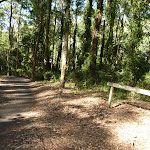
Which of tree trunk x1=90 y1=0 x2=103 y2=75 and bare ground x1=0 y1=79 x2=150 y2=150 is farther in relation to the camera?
tree trunk x1=90 y1=0 x2=103 y2=75

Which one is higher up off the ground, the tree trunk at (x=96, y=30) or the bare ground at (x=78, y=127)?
the tree trunk at (x=96, y=30)

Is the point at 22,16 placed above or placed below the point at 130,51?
above

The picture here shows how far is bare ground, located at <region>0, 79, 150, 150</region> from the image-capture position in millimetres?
3754

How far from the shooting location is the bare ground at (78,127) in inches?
148

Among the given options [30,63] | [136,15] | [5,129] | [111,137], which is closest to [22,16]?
[30,63]

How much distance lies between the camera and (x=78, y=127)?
4.83 m

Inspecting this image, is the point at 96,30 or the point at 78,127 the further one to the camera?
the point at 96,30

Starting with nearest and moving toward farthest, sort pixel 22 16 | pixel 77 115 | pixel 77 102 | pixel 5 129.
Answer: pixel 5 129, pixel 77 115, pixel 77 102, pixel 22 16

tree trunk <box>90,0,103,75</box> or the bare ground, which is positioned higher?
tree trunk <box>90,0,103,75</box>

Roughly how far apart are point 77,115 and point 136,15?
922 centimetres

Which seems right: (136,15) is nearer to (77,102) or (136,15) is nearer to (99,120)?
(77,102)

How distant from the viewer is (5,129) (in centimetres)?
495

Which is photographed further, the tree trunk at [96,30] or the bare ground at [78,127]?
the tree trunk at [96,30]

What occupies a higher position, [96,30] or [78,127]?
[96,30]
